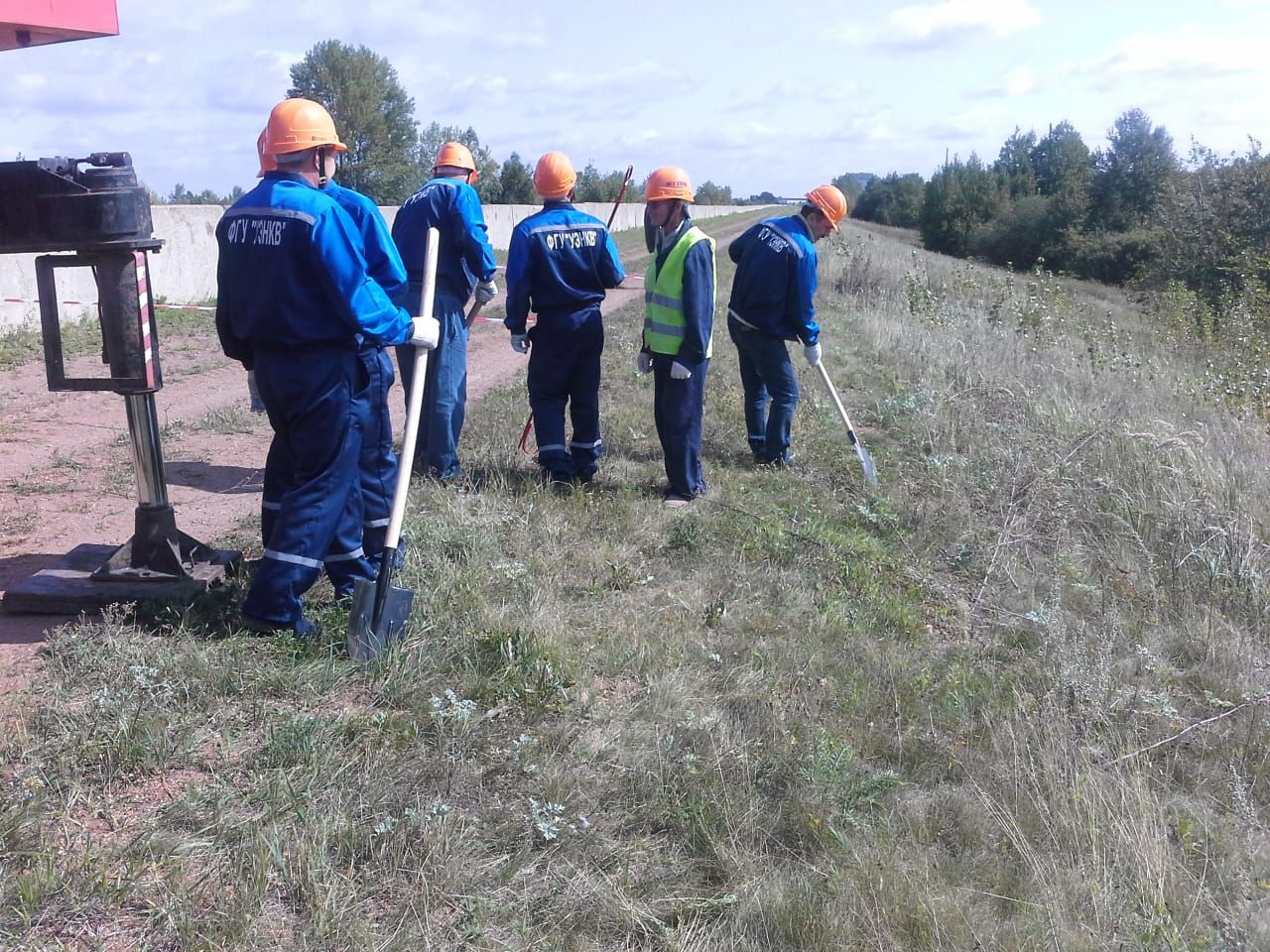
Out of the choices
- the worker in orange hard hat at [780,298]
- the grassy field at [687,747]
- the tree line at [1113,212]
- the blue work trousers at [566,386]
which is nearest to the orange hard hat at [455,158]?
the blue work trousers at [566,386]

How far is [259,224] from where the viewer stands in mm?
4074

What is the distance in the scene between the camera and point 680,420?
21.6ft

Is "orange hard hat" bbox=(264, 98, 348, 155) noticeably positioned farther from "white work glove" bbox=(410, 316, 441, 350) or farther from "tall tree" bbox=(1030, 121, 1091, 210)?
"tall tree" bbox=(1030, 121, 1091, 210)

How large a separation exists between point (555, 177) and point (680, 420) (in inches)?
66.7

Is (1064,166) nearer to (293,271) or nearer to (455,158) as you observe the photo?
(455,158)

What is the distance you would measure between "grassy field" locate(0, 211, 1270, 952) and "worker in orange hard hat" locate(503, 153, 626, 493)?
1.44ft

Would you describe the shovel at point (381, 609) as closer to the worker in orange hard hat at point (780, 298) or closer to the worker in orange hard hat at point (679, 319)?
the worker in orange hard hat at point (679, 319)

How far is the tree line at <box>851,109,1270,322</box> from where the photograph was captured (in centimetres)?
2455

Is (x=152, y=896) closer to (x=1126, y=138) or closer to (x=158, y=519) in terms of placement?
(x=158, y=519)

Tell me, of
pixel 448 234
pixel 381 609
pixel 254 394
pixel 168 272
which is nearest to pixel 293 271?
pixel 381 609

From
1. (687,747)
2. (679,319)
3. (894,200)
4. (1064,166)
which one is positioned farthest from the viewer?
(894,200)

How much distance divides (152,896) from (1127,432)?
716 centimetres

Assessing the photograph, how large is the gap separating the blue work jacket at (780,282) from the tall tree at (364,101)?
53059 mm

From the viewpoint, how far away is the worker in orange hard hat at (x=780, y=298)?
7.48 metres
